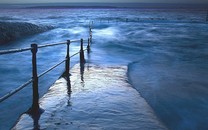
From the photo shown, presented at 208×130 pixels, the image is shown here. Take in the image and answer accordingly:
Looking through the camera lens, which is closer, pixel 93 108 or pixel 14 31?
pixel 93 108

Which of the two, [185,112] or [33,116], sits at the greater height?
[33,116]

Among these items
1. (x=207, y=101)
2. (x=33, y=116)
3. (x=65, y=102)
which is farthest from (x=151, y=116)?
(x=207, y=101)

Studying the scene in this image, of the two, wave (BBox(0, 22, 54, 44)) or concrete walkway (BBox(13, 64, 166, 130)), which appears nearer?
concrete walkway (BBox(13, 64, 166, 130))

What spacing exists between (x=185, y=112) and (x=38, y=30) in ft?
92.0

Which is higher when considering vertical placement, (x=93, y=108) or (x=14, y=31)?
(x=14, y=31)

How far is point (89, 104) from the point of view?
473 cm

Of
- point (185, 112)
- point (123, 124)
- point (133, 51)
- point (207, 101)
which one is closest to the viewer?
point (123, 124)

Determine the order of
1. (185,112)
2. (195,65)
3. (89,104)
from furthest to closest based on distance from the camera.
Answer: (195,65) → (185,112) → (89,104)

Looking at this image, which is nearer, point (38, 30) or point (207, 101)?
point (207, 101)

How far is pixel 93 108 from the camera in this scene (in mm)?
4531

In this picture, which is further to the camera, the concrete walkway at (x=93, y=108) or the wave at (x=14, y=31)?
the wave at (x=14, y=31)

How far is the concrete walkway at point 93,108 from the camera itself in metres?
3.82

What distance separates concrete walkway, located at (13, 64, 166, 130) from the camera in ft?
12.5

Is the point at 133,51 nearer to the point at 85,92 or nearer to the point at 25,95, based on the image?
the point at 25,95
